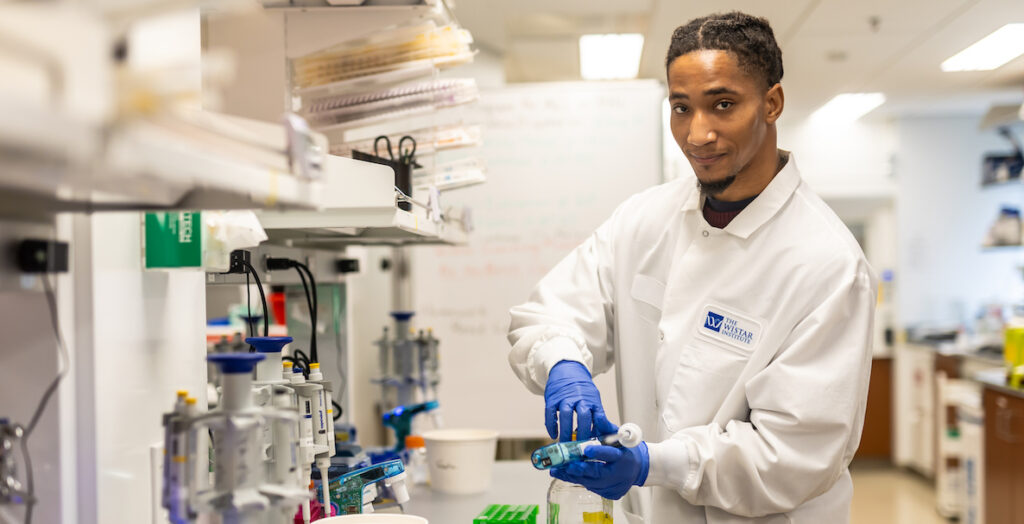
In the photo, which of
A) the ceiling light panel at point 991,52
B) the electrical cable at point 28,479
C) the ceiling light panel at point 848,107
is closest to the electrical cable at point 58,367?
the electrical cable at point 28,479

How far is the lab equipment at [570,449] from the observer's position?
139 cm

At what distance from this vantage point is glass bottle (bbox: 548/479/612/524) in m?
1.72

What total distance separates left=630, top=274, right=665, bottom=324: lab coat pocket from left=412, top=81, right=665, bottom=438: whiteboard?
172 centimetres

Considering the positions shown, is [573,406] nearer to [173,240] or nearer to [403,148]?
[173,240]

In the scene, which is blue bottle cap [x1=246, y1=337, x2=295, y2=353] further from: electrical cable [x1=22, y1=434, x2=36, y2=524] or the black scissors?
the black scissors

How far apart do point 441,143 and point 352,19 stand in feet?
1.27

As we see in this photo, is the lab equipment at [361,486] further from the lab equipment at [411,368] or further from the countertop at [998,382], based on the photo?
the countertop at [998,382]

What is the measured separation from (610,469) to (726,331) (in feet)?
1.35

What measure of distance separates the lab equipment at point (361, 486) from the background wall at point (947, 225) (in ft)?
17.8

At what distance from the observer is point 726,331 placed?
5.43 feet

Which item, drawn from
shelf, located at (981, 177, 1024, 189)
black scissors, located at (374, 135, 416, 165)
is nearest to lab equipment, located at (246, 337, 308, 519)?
black scissors, located at (374, 135, 416, 165)

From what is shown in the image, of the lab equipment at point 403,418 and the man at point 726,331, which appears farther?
the lab equipment at point 403,418

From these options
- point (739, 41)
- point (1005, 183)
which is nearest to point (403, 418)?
point (739, 41)

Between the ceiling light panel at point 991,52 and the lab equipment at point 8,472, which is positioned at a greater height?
the ceiling light panel at point 991,52
